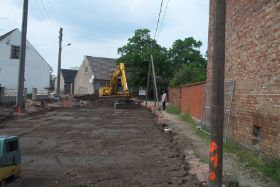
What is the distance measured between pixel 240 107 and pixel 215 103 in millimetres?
6384

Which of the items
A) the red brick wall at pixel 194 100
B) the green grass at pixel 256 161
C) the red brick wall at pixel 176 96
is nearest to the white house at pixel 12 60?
the red brick wall at pixel 176 96

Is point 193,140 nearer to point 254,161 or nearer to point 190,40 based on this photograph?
point 254,161

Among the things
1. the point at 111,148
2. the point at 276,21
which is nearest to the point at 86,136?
the point at 111,148

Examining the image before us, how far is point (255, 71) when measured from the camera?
40.9ft

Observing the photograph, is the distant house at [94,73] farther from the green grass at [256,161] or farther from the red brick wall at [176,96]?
the green grass at [256,161]

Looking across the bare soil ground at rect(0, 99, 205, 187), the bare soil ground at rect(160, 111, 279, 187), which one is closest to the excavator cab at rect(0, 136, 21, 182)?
the bare soil ground at rect(0, 99, 205, 187)

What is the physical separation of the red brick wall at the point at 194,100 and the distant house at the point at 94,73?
43.7 meters

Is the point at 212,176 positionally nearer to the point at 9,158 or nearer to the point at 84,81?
the point at 9,158

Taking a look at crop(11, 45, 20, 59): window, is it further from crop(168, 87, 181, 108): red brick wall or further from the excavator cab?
the excavator cab

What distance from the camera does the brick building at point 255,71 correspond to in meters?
10.9

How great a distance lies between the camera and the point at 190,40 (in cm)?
8181

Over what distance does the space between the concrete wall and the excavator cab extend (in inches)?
2640

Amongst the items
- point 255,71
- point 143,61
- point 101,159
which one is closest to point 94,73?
point 143,61

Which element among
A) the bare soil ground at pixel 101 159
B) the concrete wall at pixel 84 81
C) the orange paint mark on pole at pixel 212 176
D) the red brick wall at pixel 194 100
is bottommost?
the bare soil ground at pixel 101 159
